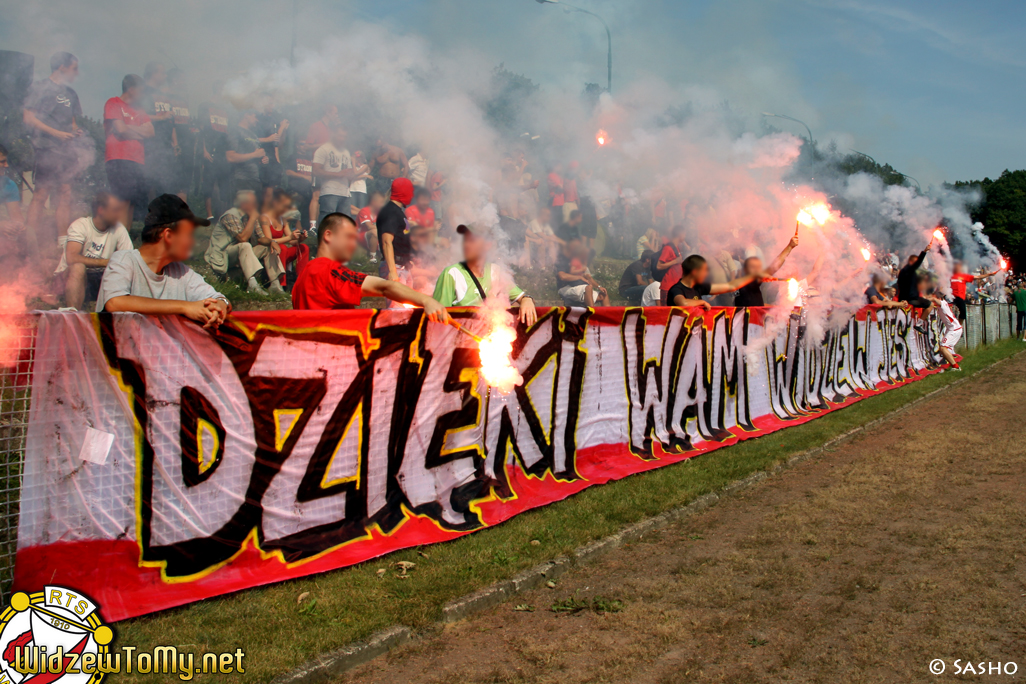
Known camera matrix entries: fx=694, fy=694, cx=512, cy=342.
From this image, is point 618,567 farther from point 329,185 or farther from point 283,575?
point 329,185

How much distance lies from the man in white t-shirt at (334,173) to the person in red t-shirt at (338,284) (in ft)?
16.1

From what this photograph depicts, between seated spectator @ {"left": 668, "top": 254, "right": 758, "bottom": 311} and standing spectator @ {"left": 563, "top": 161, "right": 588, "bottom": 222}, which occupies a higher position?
standing spectator @ {"left": 563, "top": 161, "right": 588, "bottom": 222}

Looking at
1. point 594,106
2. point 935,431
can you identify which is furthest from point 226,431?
point 594,106

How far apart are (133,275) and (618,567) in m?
3.42

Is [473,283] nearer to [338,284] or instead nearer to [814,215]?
[338,284]

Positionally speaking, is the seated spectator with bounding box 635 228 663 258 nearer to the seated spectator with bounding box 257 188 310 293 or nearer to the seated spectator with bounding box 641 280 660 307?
the seated spectator with bounding box 641 280 660 307

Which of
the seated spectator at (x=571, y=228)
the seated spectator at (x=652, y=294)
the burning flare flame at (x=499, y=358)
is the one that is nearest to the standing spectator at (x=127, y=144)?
the burning flare flame at (x=499, y=358)

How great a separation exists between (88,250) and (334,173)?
12.9ft

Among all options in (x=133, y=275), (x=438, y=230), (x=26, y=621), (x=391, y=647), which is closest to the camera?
(x=26, y=621)

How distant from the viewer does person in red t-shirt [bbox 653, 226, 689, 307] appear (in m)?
11.0

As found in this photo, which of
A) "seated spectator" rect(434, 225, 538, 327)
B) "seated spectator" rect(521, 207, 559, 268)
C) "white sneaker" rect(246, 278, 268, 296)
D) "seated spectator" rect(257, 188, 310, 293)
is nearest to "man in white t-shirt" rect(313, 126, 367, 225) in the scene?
"seated spectator" rect(257, 188, 310, 293)

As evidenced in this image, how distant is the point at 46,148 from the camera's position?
270 inches

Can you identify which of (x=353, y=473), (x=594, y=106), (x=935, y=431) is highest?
(x=594, y=106)

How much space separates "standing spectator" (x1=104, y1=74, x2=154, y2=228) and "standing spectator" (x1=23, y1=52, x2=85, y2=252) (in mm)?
384
